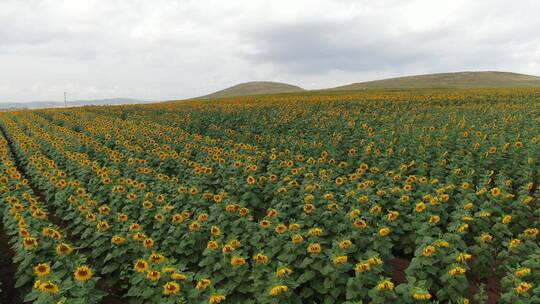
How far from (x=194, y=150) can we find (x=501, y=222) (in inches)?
362

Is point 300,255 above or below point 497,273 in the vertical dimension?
above

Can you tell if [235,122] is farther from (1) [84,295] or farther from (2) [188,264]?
(1) [84,295]

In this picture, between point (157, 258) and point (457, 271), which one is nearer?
point (457, 271)

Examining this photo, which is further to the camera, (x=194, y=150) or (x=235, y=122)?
(x=235, y=122)

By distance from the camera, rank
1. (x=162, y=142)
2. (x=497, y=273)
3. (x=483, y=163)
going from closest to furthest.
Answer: (x=497, y=273) → (x=483, y=163) → (x=162, y=142)

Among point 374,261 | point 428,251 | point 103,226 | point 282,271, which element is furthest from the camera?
point 103,226

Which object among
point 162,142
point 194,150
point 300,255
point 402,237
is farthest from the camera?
point 162,142

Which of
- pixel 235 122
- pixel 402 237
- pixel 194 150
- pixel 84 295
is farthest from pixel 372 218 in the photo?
pixel 235 122

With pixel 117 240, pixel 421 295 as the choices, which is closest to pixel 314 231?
pixel 421 295

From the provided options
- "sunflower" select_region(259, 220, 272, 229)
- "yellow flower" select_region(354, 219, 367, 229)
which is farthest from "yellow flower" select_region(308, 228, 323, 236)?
"sunflower" select_region(259, 220, 272, 229)

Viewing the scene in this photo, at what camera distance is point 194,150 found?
13.1 meters

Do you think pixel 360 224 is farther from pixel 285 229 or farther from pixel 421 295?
pixel 421 295

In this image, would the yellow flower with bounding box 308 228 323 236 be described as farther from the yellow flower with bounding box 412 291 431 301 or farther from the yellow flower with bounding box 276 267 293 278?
the yellow flower with bounding box 412 291 431 301

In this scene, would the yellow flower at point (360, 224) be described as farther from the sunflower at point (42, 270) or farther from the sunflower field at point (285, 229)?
the sunflower at point (42, 270)
